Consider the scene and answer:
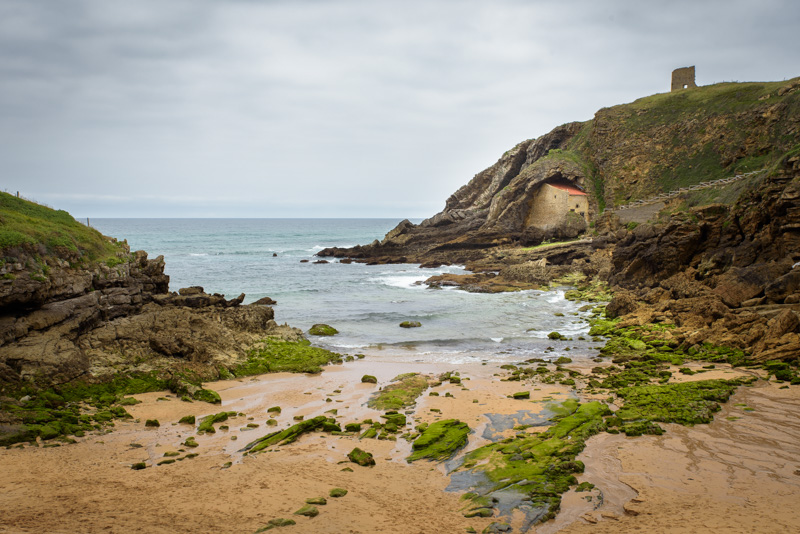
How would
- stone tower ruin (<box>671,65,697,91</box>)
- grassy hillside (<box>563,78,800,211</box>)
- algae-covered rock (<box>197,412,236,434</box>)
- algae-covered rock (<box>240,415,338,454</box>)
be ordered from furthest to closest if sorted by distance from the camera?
stone tower ruin (<box>671,65,697,91</box>) → grassy hillside (<box>563,78,800,211</box>) → algae-covered rock (<box>197,412,236,434</box>) → algae-covered rock (<box>240,415,338,454</box>)

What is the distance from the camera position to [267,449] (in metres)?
10.1

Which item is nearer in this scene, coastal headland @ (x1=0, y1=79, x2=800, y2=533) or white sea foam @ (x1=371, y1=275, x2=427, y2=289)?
coastal headland @ (x1=0, y1=79, x2=800, y2=533)

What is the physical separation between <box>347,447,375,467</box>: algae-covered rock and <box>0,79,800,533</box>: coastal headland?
0.06 metres

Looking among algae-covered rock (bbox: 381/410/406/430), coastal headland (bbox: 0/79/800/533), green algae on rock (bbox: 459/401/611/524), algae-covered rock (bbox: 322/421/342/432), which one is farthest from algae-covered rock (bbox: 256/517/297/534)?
algae-covered rock (bbox: 381/410/406/430)

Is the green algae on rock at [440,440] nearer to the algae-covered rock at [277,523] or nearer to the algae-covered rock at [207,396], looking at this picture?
the algae-covered rock at [277,523]

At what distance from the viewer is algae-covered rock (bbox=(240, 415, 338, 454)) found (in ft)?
33.4

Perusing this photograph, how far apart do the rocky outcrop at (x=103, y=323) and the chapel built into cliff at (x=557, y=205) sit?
133ft

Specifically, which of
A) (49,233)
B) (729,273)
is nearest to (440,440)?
(49,233)

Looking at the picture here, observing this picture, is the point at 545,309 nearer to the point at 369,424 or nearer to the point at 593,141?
the point at 369,424

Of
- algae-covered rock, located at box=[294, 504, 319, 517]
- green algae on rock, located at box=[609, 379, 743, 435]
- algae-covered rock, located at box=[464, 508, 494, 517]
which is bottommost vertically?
algae-covered rock, located at box=[464, 508, 494, 517]

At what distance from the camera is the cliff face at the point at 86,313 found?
1284 cm

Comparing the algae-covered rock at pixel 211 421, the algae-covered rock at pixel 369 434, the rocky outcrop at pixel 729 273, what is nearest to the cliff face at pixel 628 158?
the rocky outcrop at pixel 729 273

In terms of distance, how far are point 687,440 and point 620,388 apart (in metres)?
3.72

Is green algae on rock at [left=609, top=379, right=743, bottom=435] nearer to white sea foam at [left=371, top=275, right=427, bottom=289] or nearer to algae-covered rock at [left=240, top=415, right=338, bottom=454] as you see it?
algae-covered rock at [left=240, top=415, right=338, bottom=454]
